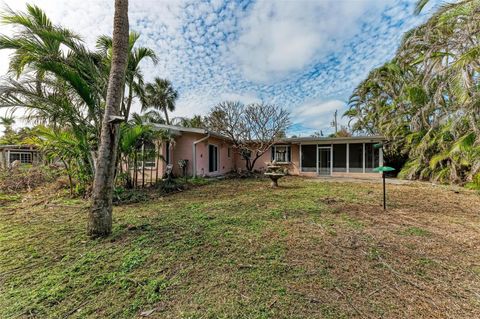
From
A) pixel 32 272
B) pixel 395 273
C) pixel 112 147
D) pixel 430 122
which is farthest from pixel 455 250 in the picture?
pixel 430 122

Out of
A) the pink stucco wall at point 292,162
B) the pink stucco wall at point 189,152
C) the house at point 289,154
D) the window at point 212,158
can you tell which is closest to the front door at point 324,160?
the house at point 289,154

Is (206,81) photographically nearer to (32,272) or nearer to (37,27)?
(37,27)

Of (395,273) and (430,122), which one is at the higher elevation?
(430,122)

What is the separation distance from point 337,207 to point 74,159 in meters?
8.02

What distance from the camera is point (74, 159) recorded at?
655cm

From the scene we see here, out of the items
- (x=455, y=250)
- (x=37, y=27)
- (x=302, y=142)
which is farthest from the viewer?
(x=302, y=142)

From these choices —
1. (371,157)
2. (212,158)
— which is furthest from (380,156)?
(212,158)

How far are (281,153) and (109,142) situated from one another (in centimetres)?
1365

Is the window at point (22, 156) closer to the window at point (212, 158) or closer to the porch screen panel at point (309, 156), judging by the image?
the window at point (212, 158)

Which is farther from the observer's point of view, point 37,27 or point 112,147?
point 37,27

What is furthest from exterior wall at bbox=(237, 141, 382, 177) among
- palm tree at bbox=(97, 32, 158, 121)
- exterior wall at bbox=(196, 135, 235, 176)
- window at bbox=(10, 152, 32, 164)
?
window at bbox=(10, 152, 32, 164)

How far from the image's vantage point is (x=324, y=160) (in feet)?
50.3

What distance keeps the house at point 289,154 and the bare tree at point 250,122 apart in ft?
2.82

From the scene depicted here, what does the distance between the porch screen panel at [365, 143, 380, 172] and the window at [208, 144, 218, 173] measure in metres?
10.2
